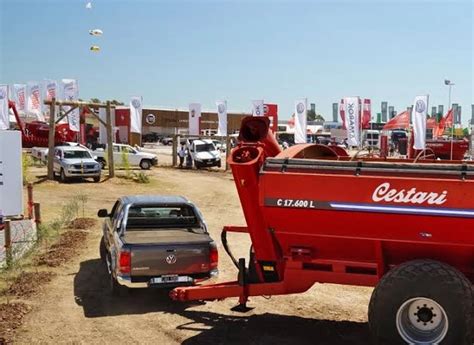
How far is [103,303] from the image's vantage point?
8555 millimetres

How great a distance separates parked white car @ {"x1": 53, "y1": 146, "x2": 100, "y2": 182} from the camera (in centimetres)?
2758

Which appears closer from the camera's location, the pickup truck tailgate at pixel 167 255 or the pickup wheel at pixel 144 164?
the pickup truck tailgate at pixel 167 255

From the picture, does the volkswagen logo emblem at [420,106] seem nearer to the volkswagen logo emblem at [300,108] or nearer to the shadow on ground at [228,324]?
the volkswagen logo emblem at [300,108]

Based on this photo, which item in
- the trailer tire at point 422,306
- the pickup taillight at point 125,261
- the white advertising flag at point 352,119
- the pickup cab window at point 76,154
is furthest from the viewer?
the white advertising flag at point 352,119

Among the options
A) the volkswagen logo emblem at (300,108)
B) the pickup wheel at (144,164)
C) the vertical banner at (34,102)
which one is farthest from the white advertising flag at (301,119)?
the vertical banner at (34,102)

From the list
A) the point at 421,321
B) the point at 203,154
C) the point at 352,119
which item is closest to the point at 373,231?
the point at 421,321

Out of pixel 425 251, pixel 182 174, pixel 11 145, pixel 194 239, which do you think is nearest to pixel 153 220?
pixel 194 239

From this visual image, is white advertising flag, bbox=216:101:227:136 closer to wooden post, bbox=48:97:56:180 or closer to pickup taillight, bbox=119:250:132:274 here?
wooden post, bbox=48:97:56:180

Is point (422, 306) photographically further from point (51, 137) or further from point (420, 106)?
point (420, 106)

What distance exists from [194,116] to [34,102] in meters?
14.2

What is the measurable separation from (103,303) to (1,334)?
1721mm

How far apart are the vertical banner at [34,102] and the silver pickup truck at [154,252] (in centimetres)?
3801

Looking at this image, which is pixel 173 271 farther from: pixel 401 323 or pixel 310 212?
pixel 401 323

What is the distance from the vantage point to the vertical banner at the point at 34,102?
44469mm
